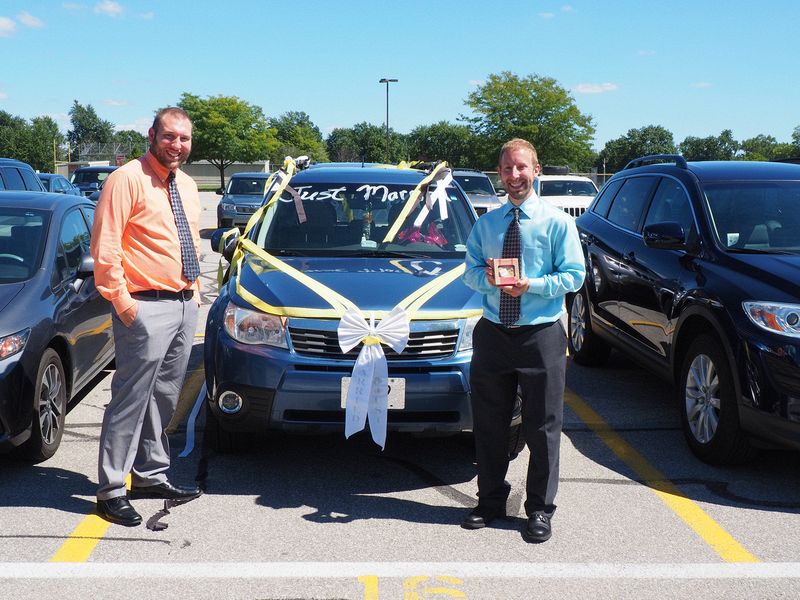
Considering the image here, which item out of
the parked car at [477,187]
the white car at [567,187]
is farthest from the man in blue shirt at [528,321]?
the white car at [567,187]

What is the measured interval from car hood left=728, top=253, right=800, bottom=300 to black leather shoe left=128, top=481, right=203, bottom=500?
128 inches

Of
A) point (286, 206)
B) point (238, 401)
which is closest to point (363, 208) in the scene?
point (286, 206)

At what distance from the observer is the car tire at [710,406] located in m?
4.66

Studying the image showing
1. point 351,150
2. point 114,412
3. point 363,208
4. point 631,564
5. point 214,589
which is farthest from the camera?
point 351,150

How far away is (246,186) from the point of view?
23.2 meters

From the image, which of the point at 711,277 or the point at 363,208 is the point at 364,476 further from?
the point at 711,277

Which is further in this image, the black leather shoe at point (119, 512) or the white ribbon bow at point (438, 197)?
the white ribbon bow at point (438, 197)

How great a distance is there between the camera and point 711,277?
497 centimetres

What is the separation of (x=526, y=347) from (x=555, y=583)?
102cm

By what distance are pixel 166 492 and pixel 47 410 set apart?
104 cm

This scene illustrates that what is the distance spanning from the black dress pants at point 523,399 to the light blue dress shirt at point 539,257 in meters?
0.09

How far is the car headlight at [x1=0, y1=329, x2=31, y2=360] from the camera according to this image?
14.6ft

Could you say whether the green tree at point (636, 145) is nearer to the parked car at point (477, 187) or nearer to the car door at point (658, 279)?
the parked car at point (477, 187)

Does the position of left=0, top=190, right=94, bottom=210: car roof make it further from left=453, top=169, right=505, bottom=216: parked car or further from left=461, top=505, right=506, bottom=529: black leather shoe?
left=453, top=169, right=505, bottom=216: parked car
